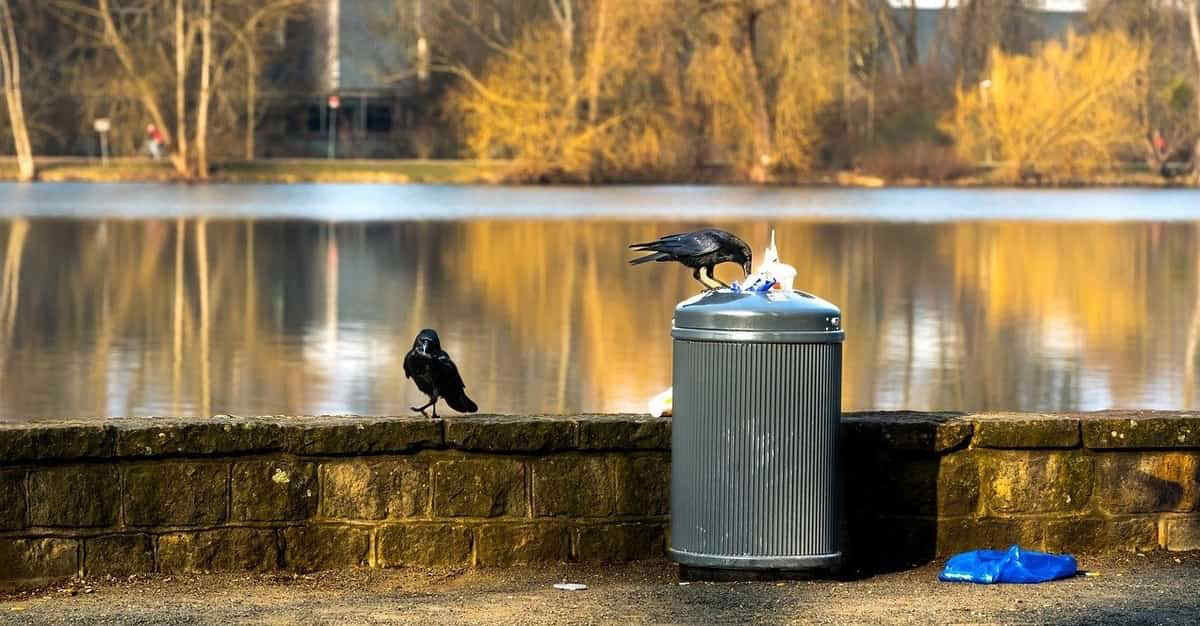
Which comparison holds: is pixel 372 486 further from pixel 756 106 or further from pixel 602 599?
pixel 756 106

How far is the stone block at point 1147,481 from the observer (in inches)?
344

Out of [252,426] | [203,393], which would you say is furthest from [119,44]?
[252,426]

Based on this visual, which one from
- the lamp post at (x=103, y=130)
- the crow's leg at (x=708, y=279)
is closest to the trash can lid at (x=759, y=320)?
the crow's leg at (x=708, y=279)

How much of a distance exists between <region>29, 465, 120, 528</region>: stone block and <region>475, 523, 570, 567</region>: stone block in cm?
135

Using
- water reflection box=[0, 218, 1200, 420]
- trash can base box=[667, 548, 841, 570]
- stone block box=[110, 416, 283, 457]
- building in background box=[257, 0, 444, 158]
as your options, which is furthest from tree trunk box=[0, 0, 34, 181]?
trash can base box=[667, 548, 841, 570]

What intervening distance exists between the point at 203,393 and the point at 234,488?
475 inches

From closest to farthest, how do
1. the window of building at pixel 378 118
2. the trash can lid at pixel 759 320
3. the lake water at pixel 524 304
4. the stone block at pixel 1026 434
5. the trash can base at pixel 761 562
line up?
1. the trash can lid at pixel 759 320
2. the trash can base at pixel 761 562
3. the stone block at pixel 1026 434
4. the lake water at pixel 524 304
5. the window of building at pixel 378 118

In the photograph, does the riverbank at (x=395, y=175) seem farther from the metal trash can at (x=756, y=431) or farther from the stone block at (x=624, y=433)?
the metal trash can at (x=756, y=431)

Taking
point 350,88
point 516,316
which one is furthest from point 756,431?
point 350,88

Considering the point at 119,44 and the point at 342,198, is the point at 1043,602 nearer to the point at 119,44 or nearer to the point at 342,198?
the point at 342,198

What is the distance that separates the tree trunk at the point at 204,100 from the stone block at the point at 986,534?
76163 millimetres

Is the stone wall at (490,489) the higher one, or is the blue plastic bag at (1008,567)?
the stone wall at (490,489)

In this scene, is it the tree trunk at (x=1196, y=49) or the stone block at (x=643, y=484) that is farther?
the tree trunk at (x=1196, y=49)

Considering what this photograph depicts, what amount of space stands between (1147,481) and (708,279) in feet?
6.11
